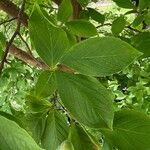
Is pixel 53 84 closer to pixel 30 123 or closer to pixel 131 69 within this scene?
pixel 30 123

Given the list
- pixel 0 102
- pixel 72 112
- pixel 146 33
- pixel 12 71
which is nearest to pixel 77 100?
pixel 72 112

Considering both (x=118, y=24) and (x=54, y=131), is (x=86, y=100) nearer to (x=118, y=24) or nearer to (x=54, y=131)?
(x=54, y=131)

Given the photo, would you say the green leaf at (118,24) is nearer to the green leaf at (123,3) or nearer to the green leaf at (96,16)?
the green leaf at (123,3)

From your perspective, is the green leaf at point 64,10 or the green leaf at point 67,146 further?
the green leaf at point 64,10

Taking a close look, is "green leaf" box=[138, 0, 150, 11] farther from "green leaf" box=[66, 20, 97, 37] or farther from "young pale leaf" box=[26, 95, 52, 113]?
"young pale leaf" box=[26, 95, 52, 113]

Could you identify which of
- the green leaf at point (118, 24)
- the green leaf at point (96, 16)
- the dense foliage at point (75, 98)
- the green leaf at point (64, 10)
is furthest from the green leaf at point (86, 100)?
the green leaf at point (96, 16)

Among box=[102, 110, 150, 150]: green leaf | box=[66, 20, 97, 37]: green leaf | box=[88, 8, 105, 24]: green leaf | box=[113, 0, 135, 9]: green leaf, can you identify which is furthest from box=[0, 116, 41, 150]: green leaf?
box=[88, 8, 105, 24]: green leaf
